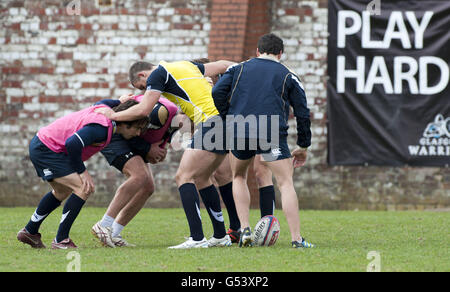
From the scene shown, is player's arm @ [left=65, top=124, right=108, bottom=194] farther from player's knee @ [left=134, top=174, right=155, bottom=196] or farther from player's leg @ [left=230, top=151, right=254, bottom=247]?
player's leg @ [left=230, top=151, right=254, bottom=247]

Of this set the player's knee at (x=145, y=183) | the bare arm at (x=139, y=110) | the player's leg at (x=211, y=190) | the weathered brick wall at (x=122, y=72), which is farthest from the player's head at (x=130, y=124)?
the weathered brick wall at (x=122, y=72)

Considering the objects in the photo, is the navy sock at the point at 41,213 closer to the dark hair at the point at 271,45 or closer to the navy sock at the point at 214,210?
the navy sock at the point at 214,210

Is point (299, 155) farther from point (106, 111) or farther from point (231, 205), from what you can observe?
point (106, 111)

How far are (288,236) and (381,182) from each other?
521cm

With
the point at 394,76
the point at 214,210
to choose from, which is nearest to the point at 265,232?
the point at 214,210

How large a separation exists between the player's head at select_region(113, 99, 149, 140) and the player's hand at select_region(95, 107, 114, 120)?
0.08m

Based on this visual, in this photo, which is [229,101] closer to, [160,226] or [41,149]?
[41,149]

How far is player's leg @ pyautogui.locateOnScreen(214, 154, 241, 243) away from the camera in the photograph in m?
8.44

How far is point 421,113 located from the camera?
13617 mm

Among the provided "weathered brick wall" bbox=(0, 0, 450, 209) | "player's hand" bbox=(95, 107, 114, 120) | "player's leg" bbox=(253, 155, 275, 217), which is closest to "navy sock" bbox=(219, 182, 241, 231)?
"player's leg" bbox=(253, 155, 275, 217)

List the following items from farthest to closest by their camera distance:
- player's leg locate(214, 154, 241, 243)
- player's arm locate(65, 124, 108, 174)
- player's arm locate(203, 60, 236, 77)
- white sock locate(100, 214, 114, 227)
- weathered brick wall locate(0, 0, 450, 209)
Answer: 1. weathered brick wall locate(0, 0, 450, 209)
2. player's leg locate(214, 154, 241, 243)
3. white sock locate(100, 214, 114, 227)
4. player's arm locate(203, 60, 236, 77)
5. player's arm locate(65, 124, 108, 174)

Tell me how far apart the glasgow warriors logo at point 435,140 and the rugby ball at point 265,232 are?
6.58 metres

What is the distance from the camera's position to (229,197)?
8.55m

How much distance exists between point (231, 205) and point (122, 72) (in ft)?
20.7
